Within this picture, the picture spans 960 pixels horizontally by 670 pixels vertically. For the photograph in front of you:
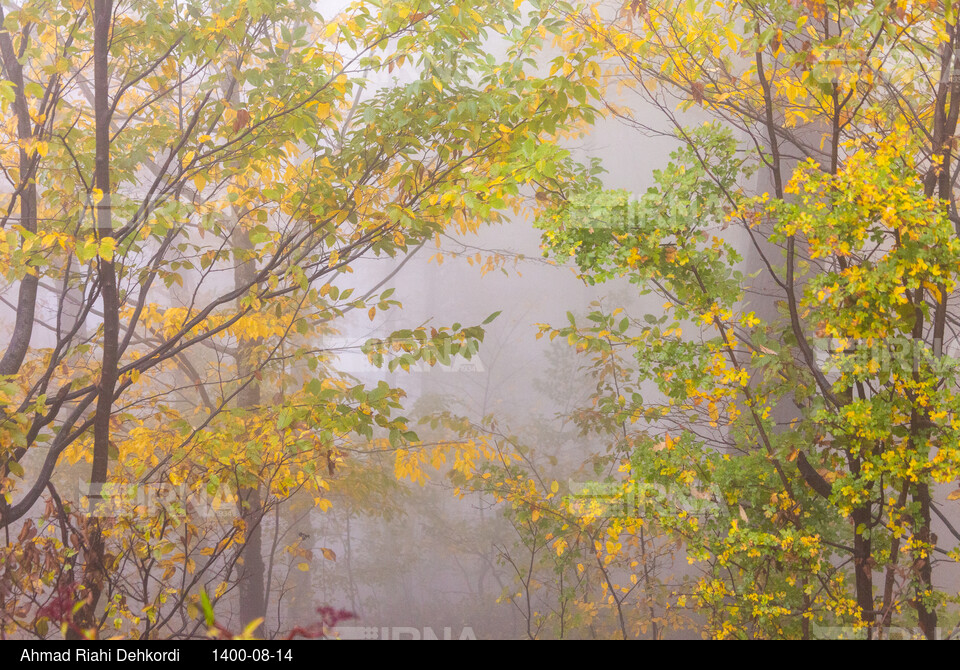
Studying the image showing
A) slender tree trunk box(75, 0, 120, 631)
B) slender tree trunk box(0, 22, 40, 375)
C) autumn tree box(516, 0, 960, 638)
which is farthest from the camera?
slender tree trunk box(0, 22, 40, 375)

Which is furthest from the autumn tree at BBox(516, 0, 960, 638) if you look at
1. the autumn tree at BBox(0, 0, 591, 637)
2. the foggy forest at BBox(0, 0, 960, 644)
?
the autumn tree at BBox(0, 0, 591, 637)

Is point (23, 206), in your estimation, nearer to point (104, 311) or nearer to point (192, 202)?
point (192, 202)

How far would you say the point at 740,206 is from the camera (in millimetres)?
2389

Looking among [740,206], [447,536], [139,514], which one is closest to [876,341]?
[740,206]

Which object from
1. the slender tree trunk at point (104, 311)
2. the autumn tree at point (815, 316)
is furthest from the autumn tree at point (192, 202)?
the autumn tree at point (815, 316)

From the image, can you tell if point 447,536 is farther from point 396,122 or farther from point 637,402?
point 396,122

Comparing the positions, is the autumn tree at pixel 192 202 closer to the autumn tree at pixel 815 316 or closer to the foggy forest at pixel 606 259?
the foggy forest at pixel 606 259

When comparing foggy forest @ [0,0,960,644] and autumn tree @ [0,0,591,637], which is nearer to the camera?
foggy forest @ [0,0,960,644]

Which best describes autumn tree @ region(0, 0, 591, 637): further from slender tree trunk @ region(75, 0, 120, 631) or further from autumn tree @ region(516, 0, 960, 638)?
autumn tree @ region(516, 0, 960, 638)

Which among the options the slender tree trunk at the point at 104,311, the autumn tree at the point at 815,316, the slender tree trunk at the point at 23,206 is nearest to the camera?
the autumn tree at the point at 815,316

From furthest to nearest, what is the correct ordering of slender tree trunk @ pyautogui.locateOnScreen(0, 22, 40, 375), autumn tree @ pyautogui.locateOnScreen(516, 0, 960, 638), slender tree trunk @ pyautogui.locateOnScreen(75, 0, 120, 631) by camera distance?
slender tree trunk @ pyautogui.locateOnScreen(0, 22, 40, 375), slender tree trunk @ pyautogui.locateOnScreen(75, 0, 120, 631), autumn tree @ pyautogui.locateOnScreen(516, 0, 960, 638)

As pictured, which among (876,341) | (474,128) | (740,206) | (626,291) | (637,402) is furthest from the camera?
(626,291)

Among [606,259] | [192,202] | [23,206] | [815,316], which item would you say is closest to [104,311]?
[192,202]

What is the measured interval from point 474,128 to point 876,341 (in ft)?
5.57
